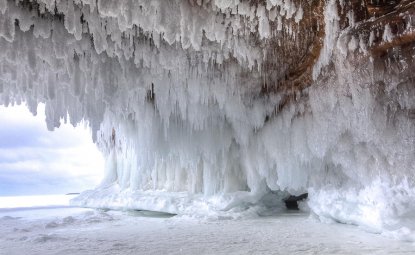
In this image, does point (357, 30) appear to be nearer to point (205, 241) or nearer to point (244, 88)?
point (244, 88)

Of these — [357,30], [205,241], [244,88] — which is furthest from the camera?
[244,88]

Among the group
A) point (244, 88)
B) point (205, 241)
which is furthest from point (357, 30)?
point (205, 241)

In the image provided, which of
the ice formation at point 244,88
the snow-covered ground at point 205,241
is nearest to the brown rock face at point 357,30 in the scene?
the ice formation at point 244,88

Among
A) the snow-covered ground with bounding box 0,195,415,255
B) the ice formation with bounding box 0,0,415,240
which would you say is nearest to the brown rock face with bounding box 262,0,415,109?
the ice formation with bounding box 0,0,415,240

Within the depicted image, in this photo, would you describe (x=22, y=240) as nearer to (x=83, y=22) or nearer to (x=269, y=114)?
(x=83, y=22)

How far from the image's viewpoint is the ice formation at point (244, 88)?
13.9 feet

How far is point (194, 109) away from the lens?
721cm

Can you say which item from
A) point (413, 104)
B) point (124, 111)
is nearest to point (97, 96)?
point (124, 111)

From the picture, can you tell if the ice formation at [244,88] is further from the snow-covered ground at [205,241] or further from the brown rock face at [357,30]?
the snow-covered ground at [205,241]

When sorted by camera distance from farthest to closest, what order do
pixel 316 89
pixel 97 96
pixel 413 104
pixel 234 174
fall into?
pixel 234 174, pixel 97 96, pixel 316 89, pixel 413 104

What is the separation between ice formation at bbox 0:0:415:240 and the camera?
13.9ft

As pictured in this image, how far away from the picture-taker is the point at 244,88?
21.3 feet

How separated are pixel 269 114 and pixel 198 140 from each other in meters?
2.04

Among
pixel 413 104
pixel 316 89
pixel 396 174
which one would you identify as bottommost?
pixel 396 174
